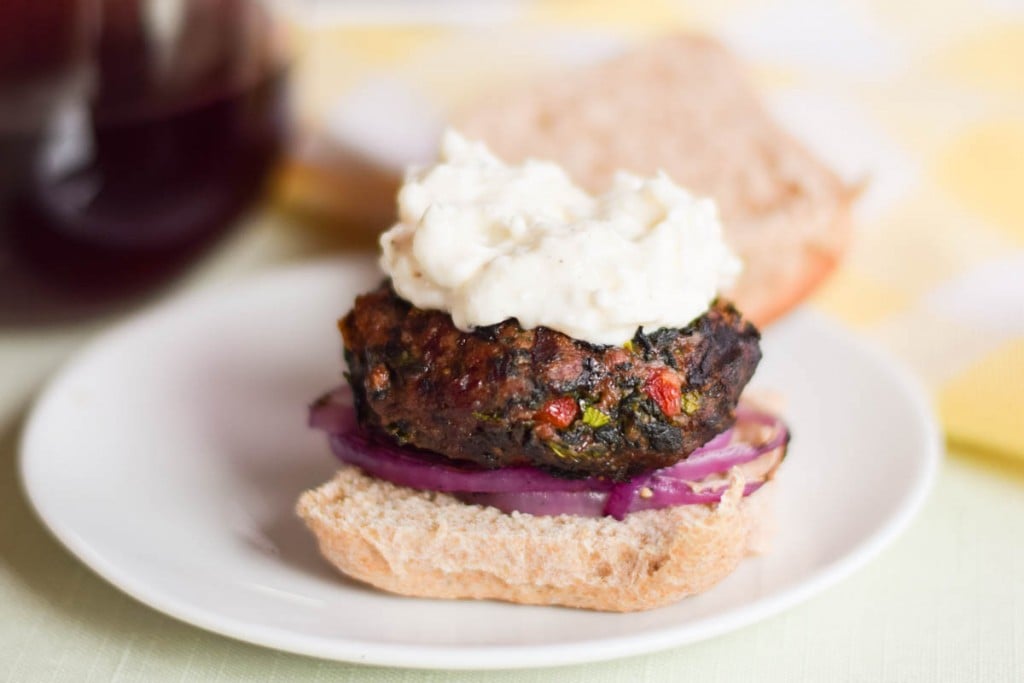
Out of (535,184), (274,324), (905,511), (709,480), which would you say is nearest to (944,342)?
(905,511)

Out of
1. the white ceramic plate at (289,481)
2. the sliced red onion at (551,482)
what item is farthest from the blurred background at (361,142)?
the sliced red onion at (551,482)

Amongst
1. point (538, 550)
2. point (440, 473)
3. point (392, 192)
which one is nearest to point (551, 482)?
point (538, 550)

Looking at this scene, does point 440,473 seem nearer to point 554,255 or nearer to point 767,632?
point 554,255

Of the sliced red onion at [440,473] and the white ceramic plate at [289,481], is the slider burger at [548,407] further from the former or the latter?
the white ceramic plate at [289,481]

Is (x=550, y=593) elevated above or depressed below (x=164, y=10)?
below

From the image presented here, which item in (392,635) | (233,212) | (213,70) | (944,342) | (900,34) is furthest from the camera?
(900,34)

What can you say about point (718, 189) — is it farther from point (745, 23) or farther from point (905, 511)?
point (745, 23)
